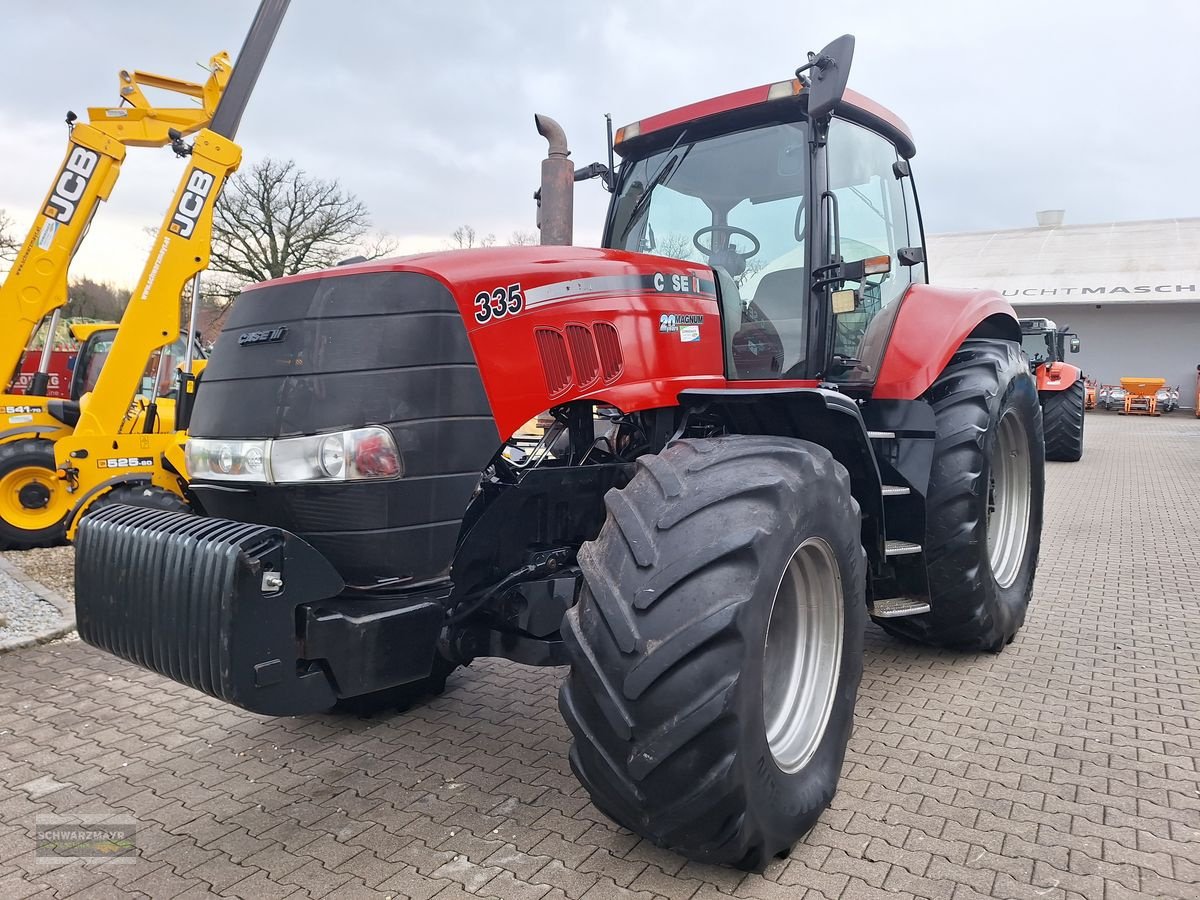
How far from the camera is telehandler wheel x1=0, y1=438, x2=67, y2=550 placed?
7.14 m

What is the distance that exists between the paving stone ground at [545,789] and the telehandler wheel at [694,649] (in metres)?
0.25

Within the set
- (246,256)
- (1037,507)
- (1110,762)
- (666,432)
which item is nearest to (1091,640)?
(1037,507)

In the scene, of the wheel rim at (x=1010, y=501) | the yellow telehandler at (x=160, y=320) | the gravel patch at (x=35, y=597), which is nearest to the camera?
the wheel rim at (x=1010, y=501)

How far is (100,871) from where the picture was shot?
8.14 feet

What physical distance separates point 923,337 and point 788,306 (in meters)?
0.76

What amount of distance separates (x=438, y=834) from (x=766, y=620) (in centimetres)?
124

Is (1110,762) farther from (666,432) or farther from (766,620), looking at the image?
(666,432)

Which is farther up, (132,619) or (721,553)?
(721,553)

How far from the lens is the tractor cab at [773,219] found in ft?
11.5

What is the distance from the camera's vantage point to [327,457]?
232 cm

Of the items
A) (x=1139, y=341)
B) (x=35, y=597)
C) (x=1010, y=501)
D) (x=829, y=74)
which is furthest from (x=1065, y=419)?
(x=1139, y=341)

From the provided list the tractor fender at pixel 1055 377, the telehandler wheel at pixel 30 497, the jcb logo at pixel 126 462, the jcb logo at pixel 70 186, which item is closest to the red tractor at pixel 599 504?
the jcb logo at pixel 126 462

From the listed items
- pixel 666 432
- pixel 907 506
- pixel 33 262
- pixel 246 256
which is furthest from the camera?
pixel 246 256

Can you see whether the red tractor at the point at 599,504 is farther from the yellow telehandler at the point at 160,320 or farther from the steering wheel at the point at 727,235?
the yellow telehandler at the point at 160,320
